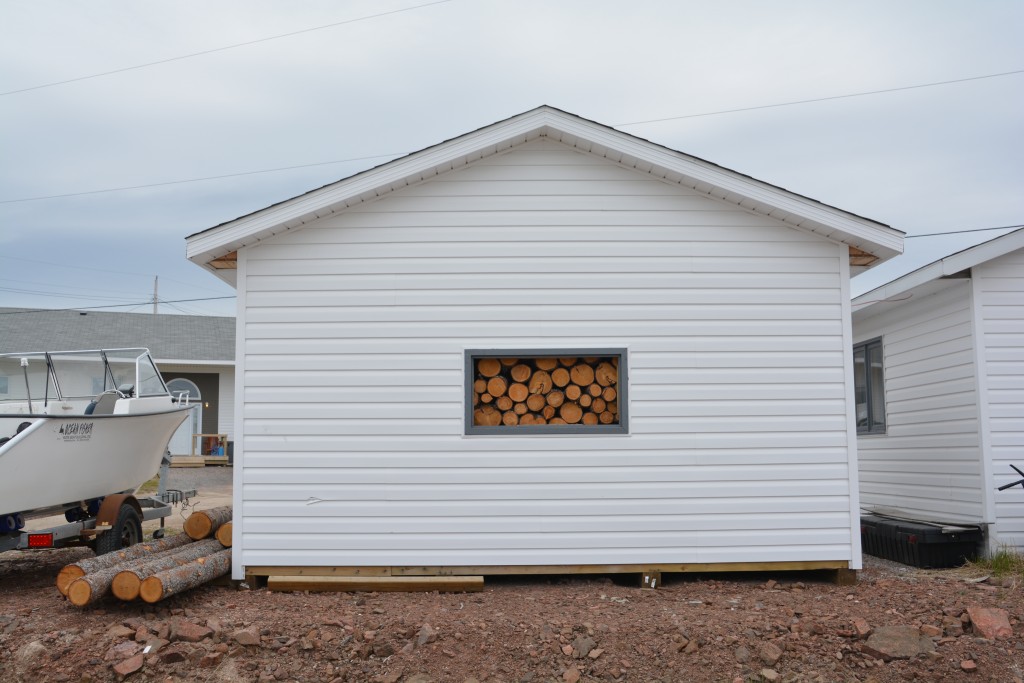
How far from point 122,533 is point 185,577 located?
270 centimetres

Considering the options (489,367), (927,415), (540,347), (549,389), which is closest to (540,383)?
(549,389)

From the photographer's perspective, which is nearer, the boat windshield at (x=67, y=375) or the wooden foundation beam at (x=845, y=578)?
the wooden foundation beam at (x=845, y=578)

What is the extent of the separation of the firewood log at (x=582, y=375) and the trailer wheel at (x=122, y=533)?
5.19m

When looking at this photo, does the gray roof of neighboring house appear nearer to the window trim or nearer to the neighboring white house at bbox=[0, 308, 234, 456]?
the neighboring white house at bbox=[0, 308, 234, 456]

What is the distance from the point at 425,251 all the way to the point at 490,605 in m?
3.33

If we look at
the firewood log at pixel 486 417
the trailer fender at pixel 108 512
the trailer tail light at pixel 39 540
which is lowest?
the trailer tail light at pixel 39 540

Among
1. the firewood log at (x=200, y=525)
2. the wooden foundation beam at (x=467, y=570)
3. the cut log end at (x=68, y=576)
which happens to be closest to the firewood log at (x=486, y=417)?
the wooden foundation beam at (x=467, y=570)

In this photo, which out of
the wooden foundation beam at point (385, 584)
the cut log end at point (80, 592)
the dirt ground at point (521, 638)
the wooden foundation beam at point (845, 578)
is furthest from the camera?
the wooden foundation beam at point (845, 578)

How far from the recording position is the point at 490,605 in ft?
25.4

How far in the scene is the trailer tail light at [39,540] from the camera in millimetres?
8688

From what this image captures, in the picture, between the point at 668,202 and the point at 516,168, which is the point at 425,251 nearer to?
the point at 516,168

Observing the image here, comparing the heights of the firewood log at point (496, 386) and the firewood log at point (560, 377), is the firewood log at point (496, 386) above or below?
below

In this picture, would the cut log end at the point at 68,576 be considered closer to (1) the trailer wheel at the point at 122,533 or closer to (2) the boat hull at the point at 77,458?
(2) the boat hull at the point at 77,458

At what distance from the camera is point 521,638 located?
22.2 feet
